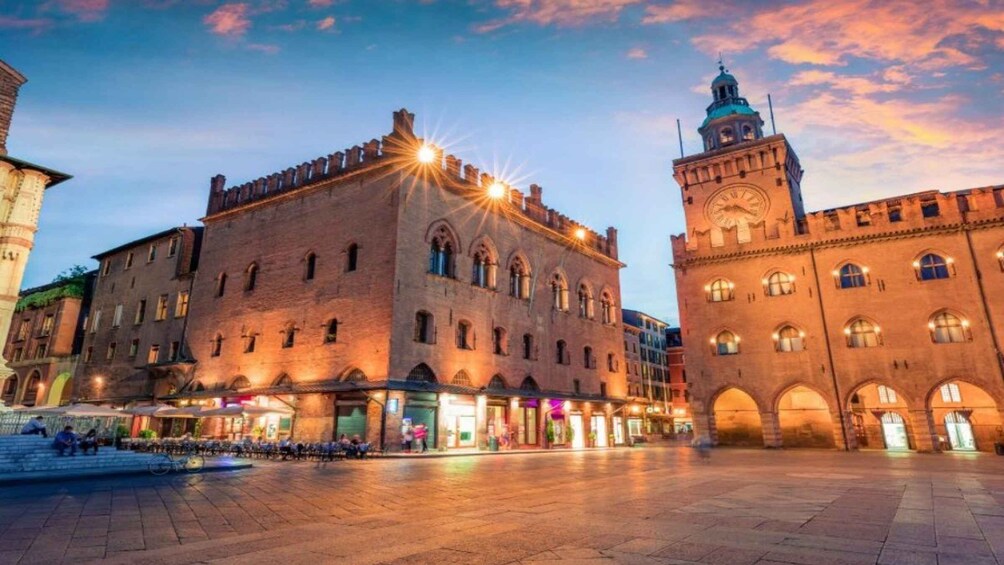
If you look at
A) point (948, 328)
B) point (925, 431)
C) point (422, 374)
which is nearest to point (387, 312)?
point (422, 374)

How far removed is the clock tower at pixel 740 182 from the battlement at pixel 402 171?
7857 millimetres

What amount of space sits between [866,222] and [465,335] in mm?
22505

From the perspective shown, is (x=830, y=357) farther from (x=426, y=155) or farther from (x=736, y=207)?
(x=426, y=155)

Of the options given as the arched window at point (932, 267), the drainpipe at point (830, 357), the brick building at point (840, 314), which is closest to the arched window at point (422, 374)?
the brick building at point (840, 314)

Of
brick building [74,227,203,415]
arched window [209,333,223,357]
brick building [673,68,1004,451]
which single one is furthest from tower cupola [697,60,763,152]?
brick building [74,227,203,415]

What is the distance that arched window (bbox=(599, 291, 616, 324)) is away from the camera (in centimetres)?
3662

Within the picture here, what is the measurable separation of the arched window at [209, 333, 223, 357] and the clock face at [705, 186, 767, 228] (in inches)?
1184

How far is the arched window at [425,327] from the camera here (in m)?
23.9

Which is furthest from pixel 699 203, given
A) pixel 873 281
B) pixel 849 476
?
pixel 849 476

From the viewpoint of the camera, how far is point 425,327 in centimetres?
2427

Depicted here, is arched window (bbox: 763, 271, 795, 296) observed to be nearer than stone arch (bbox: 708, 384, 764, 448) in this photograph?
No

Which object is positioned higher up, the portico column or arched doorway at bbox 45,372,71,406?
arched doorway at bbox 45,372,71,406

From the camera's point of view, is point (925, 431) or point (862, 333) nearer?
point (925, 431)

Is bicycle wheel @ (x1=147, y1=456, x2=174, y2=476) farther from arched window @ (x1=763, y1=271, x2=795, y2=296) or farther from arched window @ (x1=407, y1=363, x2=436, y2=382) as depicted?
arched window @ (x1=763, y1=271, x2=795, y2=296)
